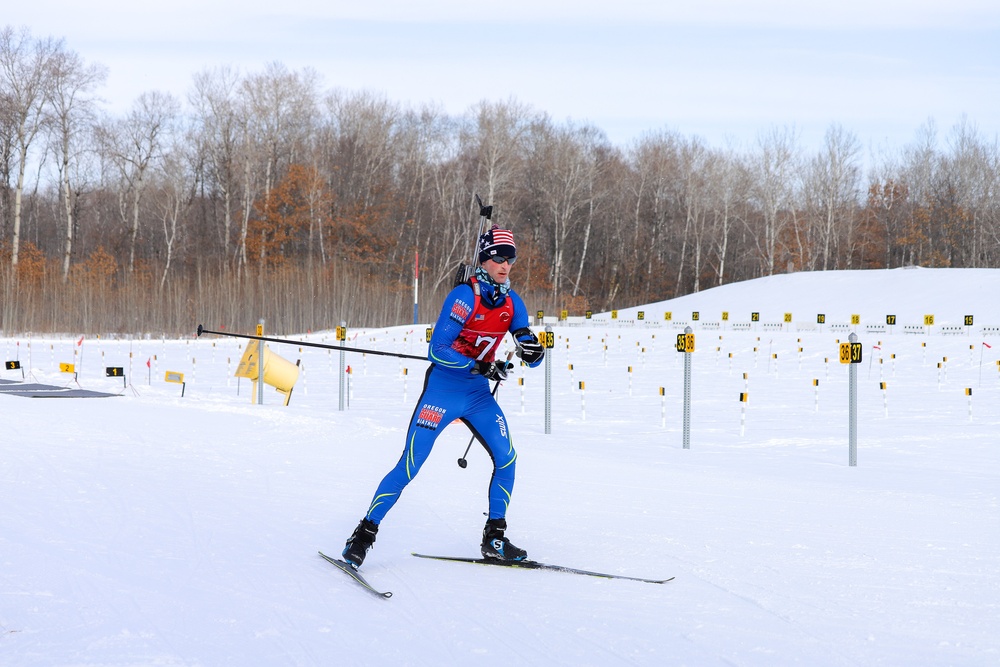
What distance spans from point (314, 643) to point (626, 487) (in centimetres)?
484

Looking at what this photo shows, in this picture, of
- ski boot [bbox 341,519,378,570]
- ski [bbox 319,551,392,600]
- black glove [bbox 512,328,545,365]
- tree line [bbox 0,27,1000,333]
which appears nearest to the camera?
ski [bbox 319,551,392,600]

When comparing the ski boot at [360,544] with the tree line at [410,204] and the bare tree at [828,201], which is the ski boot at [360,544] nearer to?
the tree line at [410,204]

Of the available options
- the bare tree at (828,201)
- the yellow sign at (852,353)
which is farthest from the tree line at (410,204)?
the yellow sign at (852,353)

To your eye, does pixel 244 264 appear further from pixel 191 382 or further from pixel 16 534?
pixel 16 534

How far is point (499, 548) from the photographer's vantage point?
5.72 meters

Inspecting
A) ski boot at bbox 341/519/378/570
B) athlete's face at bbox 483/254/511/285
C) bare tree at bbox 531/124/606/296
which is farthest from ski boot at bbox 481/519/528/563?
bare tree at bbox 531/124/606/296

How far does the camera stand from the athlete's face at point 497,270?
18.4ft

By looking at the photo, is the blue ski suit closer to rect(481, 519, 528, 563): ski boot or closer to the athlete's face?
the athlete's face

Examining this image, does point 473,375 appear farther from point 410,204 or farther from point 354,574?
point 410,204

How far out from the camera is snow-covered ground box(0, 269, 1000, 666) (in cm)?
425

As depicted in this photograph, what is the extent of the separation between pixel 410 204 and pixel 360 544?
59290 millimetres

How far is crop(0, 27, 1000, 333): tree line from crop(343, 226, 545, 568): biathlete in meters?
35.1

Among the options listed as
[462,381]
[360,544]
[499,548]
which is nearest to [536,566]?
[499,548]

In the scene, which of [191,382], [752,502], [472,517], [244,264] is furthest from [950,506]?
[244,264]
